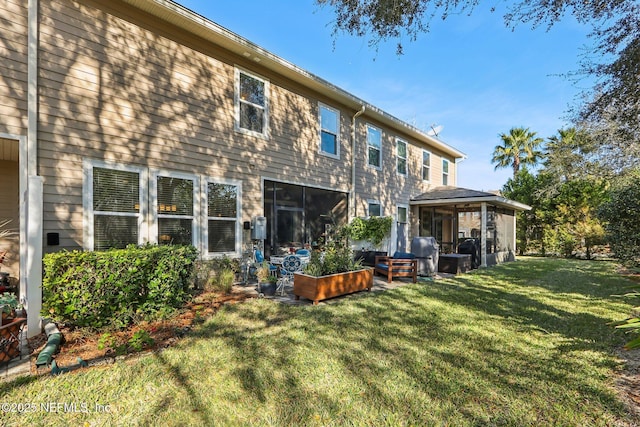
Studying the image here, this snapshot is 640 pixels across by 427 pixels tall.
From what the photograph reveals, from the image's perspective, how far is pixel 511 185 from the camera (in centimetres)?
1983

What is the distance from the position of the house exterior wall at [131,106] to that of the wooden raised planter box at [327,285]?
2663 mm

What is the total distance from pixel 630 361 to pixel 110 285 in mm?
6371

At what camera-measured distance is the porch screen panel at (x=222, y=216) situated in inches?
275

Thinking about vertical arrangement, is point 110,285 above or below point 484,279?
above

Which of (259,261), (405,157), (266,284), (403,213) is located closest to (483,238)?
(403,213)

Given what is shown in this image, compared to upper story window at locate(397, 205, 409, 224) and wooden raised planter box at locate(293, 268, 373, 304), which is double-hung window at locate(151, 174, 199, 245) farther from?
upper story window at locate(397, 205, 409, 224)

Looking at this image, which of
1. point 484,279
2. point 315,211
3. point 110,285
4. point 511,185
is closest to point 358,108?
point 315,211

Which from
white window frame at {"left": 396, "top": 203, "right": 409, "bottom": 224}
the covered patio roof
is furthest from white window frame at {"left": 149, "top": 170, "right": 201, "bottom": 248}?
the covered patio roof

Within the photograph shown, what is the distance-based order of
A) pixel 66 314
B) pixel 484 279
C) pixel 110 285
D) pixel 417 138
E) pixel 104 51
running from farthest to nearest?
pixel 417 138
pixel 484 279
pixel 104 51
pixel 110 285
pixel 66 314

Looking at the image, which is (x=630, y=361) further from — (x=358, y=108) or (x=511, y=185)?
(x=511, y=185)

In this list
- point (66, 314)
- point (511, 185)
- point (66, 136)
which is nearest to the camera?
point (66, 314)

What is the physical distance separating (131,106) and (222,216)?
2890 millimetres

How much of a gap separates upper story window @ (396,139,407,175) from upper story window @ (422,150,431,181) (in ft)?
5.93

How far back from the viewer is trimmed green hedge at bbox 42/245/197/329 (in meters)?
3.77
